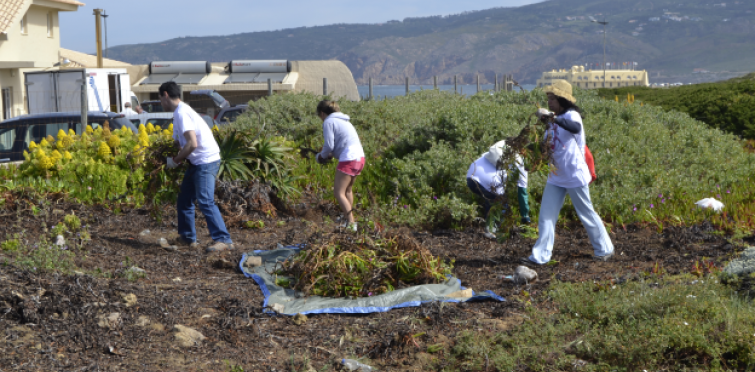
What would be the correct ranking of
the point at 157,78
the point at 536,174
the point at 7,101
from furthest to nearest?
the point at 157,78
the point at 7,101
the point at 536,174

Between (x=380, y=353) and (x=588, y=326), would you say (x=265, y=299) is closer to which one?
(x=380, y=353)

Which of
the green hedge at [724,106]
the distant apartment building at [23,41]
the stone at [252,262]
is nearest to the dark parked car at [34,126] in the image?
the stone at [252,262]

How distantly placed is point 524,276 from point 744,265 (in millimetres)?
1508

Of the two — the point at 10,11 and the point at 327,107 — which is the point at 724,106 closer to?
the point at 327,107

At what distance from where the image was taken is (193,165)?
6191 mm

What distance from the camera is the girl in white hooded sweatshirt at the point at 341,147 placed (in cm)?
673

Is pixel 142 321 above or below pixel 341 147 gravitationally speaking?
below

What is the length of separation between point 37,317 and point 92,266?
6.04 ft

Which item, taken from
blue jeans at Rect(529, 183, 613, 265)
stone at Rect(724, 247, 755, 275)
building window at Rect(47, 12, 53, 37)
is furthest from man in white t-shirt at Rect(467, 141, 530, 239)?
building window at Rect(47, 12, 53, 37)

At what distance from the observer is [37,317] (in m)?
3.78

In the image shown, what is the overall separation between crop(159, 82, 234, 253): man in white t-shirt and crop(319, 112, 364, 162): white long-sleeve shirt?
1.15m

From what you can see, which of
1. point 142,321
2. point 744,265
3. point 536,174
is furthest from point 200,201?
point 744,265

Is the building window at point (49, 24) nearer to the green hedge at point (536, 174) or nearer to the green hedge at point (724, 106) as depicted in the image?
the green hedge at point (536, 174)

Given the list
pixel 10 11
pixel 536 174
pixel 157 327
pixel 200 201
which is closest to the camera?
pixel 157 327
